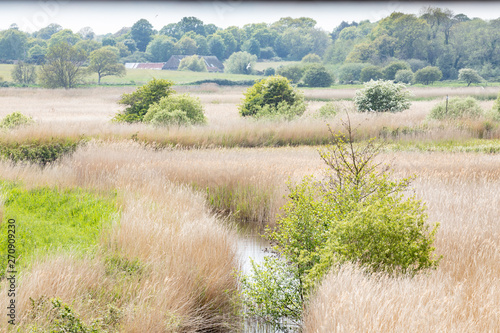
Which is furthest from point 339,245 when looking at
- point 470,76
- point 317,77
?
point 470,76

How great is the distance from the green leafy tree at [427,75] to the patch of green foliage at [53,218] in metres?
73.8

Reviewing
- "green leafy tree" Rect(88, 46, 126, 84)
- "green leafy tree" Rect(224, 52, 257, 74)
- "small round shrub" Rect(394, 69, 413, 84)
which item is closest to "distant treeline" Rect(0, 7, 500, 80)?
"green leafy tree" Rect(88, 46, 126, 84)

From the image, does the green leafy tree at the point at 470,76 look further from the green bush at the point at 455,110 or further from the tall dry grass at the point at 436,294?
the tall dry grass at the point at 436,294

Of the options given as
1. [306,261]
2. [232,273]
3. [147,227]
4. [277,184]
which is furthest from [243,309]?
[277,184]

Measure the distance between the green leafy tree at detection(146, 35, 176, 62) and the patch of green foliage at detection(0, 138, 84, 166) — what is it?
11053cm

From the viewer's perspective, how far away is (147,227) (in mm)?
7742

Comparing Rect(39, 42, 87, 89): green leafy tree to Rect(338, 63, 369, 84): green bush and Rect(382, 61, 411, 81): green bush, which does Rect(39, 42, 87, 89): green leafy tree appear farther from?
Rect(382, 61, 411, 81): green bush

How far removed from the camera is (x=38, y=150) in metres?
15.5

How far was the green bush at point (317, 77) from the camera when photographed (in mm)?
74062

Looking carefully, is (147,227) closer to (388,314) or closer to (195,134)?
(388,314)

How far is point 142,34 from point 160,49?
1372 centimetres

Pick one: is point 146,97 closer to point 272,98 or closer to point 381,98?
point 272,98

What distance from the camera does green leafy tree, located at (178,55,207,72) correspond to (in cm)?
10719

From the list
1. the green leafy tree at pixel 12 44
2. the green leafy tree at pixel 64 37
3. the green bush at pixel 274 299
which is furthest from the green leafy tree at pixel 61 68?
the green bush at pixel 274 299
